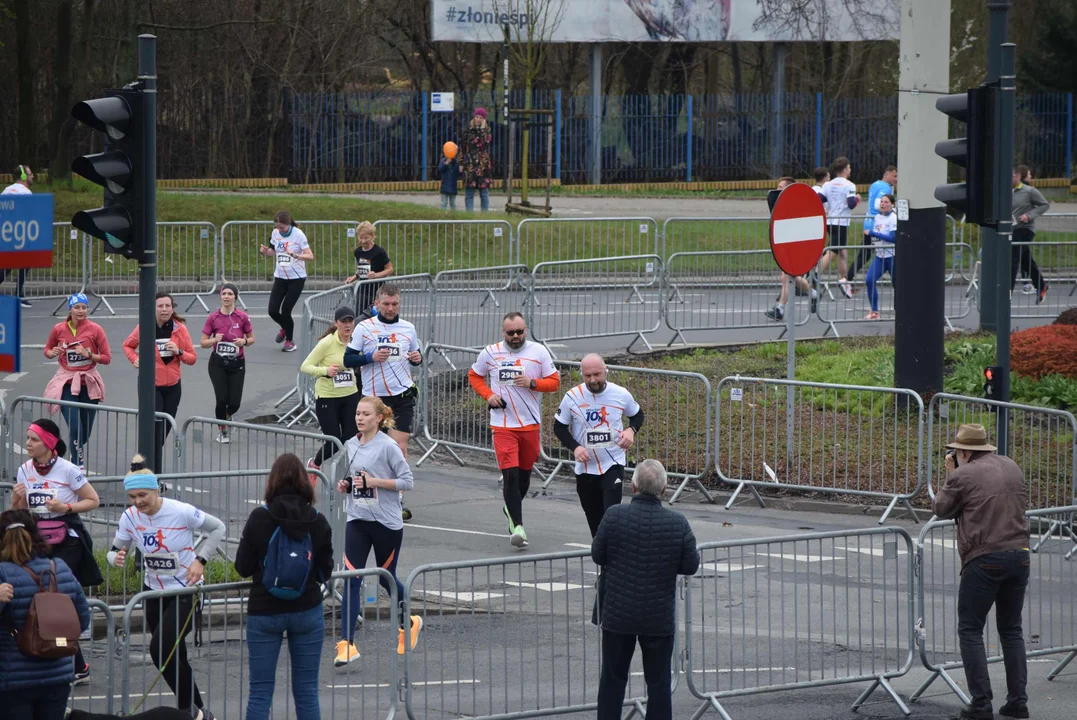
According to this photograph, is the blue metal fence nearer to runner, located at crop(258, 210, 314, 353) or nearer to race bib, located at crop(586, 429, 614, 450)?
runner, located at crop(258, 210, 314, 353)

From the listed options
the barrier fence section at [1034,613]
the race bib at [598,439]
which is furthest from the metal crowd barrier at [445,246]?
the barrier fence section at [1034,613]

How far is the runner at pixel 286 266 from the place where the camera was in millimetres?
19312

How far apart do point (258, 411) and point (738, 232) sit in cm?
1190

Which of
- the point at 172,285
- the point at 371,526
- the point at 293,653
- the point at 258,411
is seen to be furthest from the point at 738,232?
the point at 293,653

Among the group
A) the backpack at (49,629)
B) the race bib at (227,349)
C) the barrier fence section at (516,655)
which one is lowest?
the barrier fence section at (516,655)

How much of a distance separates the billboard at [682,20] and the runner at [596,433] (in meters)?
26.1

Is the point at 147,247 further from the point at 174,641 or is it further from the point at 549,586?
the point at 549,586

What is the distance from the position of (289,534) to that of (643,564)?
1774 millimetres

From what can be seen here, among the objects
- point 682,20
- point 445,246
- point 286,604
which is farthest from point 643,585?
point 682,20

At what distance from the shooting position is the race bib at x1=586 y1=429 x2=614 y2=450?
35.7ft

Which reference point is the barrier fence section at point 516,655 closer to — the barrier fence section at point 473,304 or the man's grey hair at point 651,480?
the man's grey hair at point 651,480

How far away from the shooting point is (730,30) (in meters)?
38.4

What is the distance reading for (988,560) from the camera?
8531mm

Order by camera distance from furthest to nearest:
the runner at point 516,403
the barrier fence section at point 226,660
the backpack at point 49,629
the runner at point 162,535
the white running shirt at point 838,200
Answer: the white running shirt at point 838,200 < the runner at point 516,403 < the runner at point 162,535 < the barrier fence section at point 226,660 < the backpack at point 49,629
